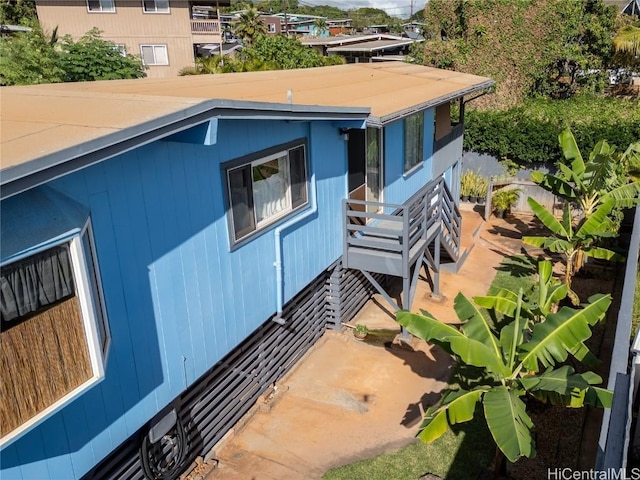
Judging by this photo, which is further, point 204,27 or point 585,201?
point 204,27

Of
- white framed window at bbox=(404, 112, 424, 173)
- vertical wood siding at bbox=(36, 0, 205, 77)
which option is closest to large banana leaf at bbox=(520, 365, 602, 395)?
white framed window at bbox=(404, 112, 424, 173)

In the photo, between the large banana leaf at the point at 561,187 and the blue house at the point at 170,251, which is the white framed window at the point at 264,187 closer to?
the blue house at the point at 170,251

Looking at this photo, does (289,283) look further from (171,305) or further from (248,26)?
(248,26)

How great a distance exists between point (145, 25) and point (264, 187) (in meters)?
33.6

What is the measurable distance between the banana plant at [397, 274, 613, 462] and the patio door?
4.77 metres

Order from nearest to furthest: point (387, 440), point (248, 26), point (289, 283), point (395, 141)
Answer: point (387, 440) < point (289, 283) < point (395, 141) < point (248, 26)

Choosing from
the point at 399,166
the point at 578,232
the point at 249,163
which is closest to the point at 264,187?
the point at 249,163

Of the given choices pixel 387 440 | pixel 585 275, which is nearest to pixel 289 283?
pixel 387 440

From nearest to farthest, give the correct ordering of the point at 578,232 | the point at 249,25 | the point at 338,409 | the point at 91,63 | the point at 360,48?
the point at 338,409 < the point at 578,232 < the point at 91,63 < the point at 360,48 < the point at 249,25

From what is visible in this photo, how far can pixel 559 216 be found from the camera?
20938 mm

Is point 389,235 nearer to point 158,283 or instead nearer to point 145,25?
point 158,283

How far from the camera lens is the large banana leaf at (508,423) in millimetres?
6180

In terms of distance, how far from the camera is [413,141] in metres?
15.0

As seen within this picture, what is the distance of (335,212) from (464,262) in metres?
6.95
